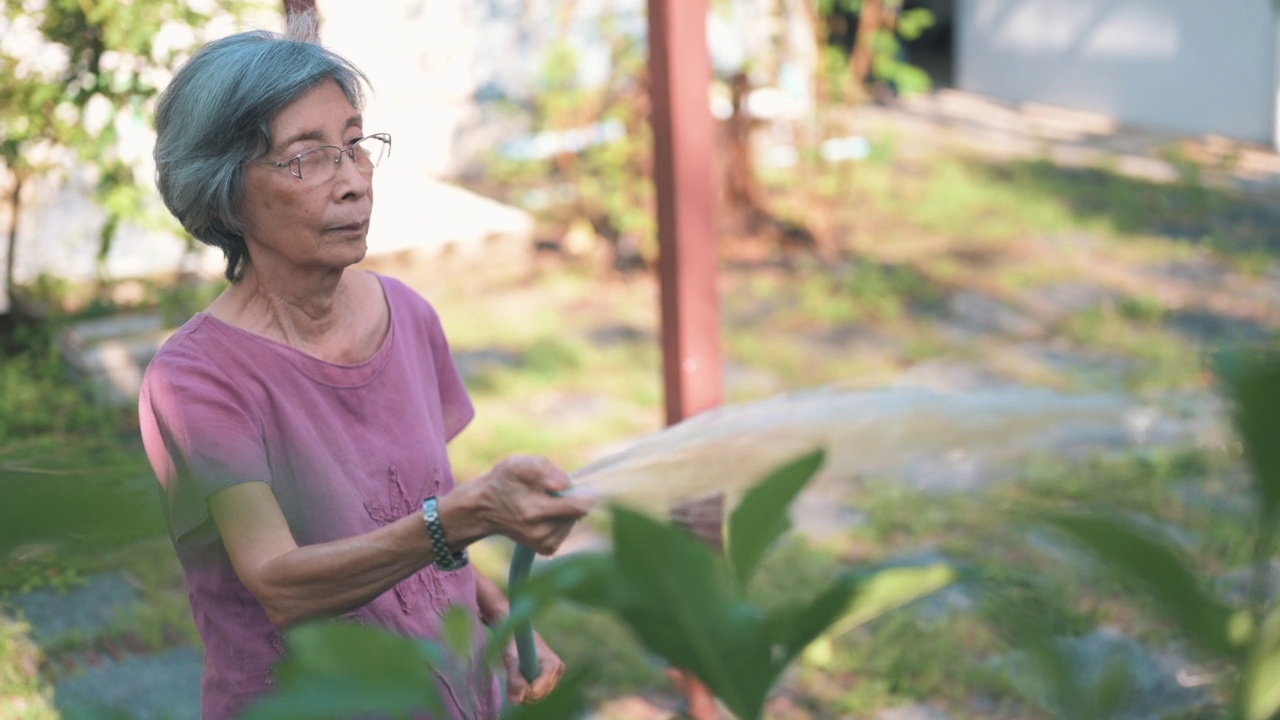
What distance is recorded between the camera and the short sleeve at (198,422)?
1572 mm

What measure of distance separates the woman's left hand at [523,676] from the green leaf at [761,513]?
113cm

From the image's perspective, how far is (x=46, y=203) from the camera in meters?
6.22

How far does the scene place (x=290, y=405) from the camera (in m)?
1.70

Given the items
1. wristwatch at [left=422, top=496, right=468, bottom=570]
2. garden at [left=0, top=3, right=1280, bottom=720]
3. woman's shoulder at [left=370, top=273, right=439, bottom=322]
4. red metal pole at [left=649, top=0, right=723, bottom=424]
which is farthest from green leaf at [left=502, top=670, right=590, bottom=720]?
red metal pole at [left=649, top=0, right=723, bottom=424]

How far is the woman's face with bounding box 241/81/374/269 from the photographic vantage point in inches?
66.6

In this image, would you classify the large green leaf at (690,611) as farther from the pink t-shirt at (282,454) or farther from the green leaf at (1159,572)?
the pink t-shirt at (282,454)

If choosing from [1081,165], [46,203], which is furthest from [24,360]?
[1081,165]

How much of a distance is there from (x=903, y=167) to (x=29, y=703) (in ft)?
21.0

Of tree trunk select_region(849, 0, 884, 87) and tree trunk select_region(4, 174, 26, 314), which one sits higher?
tree trunk select_region(849, 0, 884, 87)

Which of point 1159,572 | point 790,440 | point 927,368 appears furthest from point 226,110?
point 927,368

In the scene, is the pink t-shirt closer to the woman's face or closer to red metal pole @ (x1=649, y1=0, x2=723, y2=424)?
the woman's face

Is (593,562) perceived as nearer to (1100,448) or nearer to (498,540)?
(498,540)

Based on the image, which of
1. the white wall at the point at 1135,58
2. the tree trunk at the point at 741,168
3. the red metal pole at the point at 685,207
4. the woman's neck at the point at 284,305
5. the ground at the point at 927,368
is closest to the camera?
the woman's neck at the point at 284,305

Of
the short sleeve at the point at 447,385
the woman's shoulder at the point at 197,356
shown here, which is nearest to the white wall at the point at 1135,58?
the short sleeve at the point at 447,385
